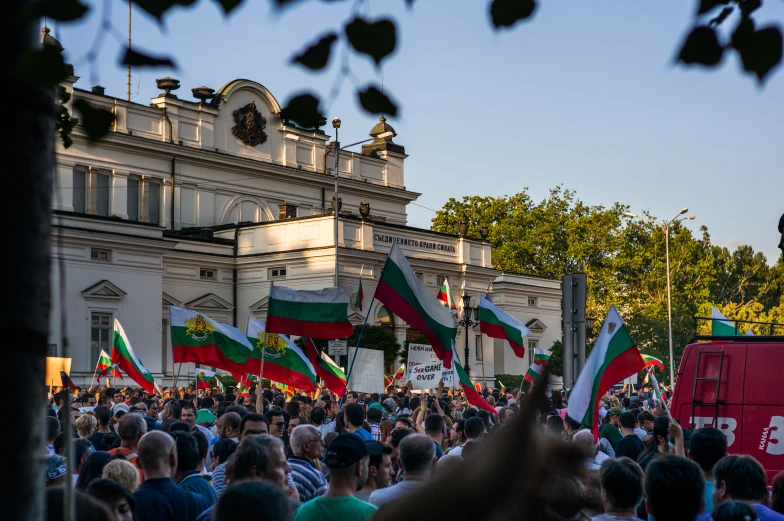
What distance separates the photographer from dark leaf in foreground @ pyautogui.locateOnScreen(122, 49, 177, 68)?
7.09 feet

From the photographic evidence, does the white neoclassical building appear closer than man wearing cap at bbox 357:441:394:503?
No

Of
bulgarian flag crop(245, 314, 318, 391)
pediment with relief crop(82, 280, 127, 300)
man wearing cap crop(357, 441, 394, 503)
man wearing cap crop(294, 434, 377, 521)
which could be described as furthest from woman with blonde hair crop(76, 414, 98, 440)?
pediment with relief crop(82, 280, 127, 300)

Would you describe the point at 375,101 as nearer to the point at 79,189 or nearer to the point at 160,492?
the point at 160,492

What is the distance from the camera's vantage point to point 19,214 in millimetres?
1854

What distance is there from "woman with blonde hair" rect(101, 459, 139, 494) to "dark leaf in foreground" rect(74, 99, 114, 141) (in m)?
4.20

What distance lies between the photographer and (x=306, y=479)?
6.97 meters

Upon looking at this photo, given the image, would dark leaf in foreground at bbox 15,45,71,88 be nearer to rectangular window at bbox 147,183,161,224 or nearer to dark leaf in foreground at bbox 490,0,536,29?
dark leaf in foreground at bbox 490,0,536,29

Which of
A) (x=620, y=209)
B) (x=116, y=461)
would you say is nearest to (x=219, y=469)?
(x=116, y=461)

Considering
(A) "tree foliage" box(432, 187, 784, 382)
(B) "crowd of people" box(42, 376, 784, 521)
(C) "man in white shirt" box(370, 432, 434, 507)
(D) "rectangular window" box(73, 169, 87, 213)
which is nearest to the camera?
(B) "crowd of people" box(42, 376, 784, 521)

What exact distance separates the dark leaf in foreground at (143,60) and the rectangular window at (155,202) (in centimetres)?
4691

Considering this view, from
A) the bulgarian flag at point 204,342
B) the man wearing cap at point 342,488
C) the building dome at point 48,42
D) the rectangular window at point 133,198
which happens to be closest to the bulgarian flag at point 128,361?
the bulgarian flag at point 204,342

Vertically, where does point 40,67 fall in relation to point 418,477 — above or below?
above

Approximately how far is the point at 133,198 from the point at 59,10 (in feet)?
153

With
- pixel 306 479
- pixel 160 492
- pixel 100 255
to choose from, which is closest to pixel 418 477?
pixel 306 479
